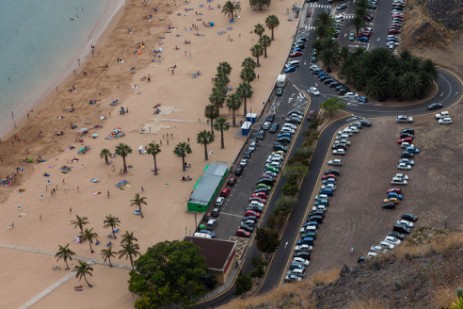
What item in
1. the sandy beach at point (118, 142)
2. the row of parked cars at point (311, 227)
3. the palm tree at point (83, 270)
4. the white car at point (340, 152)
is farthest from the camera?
the white car at point (340, 152)

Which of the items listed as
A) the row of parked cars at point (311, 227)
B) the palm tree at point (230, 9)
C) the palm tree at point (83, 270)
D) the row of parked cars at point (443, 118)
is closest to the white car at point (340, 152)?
the row of parked cars at point (311, 227)

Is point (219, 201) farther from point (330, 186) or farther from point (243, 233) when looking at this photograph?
point (330, 186)

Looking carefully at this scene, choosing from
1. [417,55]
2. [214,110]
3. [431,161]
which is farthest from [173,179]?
[417,55]

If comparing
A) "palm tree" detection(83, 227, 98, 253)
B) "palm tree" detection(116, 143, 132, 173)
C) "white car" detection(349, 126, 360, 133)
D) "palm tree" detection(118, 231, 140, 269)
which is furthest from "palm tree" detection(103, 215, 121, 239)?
"white car" detection(349, 126, 360, 133)

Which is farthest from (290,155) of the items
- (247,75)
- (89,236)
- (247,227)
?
(89,236)

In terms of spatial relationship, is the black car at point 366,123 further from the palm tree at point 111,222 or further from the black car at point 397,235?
the palm tree at point 111,222

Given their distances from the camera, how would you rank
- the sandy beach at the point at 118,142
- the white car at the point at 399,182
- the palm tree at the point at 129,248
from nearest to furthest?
the palm tree at the point at 129,248 → the sandy beach at the point at 118,142 → the white car at the point at 399,182

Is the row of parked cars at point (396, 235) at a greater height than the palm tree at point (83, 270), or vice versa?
the row of parked cars at point (396, 235)
